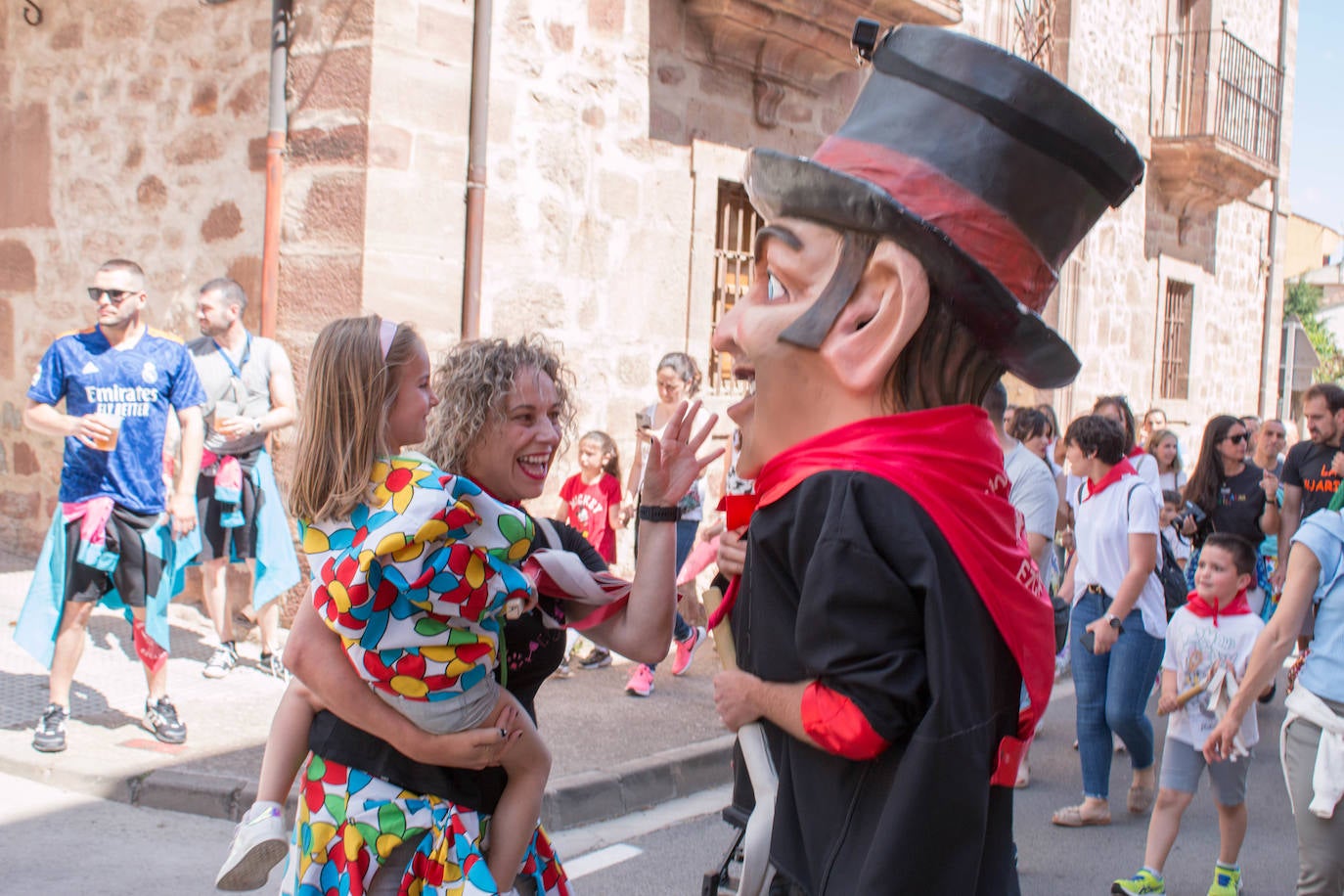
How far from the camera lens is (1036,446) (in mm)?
7133

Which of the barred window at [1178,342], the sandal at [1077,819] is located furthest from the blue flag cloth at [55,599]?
the barred window at [1178,342]

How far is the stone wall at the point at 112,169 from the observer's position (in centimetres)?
753

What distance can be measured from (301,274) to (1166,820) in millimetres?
5163

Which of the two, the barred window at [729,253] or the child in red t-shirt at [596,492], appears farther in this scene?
the barred window at [729,253]

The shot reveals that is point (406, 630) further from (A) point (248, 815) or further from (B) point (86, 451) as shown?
(B) point (86, 451)

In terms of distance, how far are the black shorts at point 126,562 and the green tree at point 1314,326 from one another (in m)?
31.0

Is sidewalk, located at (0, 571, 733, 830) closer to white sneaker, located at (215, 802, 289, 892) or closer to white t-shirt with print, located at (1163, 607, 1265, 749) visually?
white t-shirt with print, located at (1163, 607, 1265, 749)

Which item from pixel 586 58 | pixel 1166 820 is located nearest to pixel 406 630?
pixel 1166 820

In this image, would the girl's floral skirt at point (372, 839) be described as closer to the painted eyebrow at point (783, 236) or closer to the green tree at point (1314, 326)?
the painted eyebrow at point (783, 236)

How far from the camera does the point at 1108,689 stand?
526cm

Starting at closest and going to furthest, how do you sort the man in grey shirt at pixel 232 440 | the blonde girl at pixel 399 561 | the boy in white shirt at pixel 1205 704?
the blonde girl at pixel 399 561
the boy in white shirt at pixel 1205 704
the man in grey shirt at pixel 232 440

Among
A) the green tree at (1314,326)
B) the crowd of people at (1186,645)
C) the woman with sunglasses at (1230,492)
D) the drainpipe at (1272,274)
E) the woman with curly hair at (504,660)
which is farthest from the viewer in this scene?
the green tree at (1314,326)

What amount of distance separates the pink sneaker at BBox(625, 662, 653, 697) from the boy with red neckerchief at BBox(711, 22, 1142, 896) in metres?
4.93

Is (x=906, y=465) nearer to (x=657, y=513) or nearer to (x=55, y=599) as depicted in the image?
(x=657, y=513)
